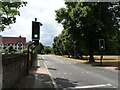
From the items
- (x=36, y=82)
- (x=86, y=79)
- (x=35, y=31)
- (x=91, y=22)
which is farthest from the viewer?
(x=91, y=22)

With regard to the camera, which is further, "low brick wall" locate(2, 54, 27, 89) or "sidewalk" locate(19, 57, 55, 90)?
"sidewalk" locate(19, 57, 55, 90)

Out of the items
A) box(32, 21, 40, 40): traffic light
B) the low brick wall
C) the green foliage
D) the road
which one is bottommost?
the road

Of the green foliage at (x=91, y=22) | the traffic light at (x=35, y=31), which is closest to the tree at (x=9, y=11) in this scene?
the traffic light at (x=35, y=31)

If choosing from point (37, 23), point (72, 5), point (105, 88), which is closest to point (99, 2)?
point (72, 5)

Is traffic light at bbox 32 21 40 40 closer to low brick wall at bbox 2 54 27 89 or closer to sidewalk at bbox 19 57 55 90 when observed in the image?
sidewalk at bbox 19 57 55 90

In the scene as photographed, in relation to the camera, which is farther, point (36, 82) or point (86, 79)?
point (86, 79)

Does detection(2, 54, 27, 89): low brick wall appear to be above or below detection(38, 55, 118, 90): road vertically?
above

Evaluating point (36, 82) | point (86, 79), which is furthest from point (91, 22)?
point (36, 82)

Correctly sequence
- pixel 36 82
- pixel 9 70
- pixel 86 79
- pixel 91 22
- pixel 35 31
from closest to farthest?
pixel 9 70
pixel 36 82
pixel 35 31
pixel 86 79
pixel 91 22

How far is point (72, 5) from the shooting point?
183 feet

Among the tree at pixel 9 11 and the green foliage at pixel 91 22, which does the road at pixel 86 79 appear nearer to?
the tree at pixel 9 11

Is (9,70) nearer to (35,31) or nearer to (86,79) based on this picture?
(35,31)

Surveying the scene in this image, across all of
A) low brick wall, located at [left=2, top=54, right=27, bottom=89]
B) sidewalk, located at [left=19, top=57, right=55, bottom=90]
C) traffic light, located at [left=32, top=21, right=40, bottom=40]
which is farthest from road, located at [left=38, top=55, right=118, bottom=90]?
traffic light, located at [left=32, top=21, right=40, bottom=40]

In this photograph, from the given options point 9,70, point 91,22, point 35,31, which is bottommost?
point 9,70
